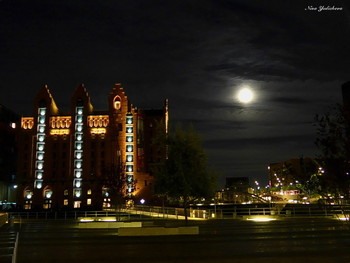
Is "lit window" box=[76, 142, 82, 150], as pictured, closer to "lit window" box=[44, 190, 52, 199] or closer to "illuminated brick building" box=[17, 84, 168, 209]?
"illuminated brick building" box=[17, 84, 168, 209]

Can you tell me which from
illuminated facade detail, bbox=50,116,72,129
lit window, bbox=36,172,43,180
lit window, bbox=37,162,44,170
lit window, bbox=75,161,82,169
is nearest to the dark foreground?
lit window, bbox=75,161,82,169

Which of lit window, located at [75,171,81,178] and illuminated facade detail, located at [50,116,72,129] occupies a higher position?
illuminated facade detail, located at [50,116,72,129]

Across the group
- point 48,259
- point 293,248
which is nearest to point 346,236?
point 293,248

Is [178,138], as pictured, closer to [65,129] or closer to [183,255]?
[183,255]

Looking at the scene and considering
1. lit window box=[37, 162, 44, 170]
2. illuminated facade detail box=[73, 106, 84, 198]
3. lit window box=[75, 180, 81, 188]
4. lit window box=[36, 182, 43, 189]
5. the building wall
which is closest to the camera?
lit window box=[36, 182, 43, 189]

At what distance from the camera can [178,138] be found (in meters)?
25.1

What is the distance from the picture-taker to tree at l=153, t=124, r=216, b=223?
24.4 meters

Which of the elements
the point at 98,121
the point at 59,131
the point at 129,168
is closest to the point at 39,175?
the point at 59,131

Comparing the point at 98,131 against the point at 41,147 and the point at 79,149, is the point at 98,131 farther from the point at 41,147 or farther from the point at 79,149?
the point at 41,147

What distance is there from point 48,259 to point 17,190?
10294cm

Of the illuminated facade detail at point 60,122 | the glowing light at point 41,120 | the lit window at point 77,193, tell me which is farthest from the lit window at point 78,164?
the glowing light at point 41,120

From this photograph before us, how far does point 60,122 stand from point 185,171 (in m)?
98.7

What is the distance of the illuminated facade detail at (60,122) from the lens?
11638 cm

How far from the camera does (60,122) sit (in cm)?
11669
